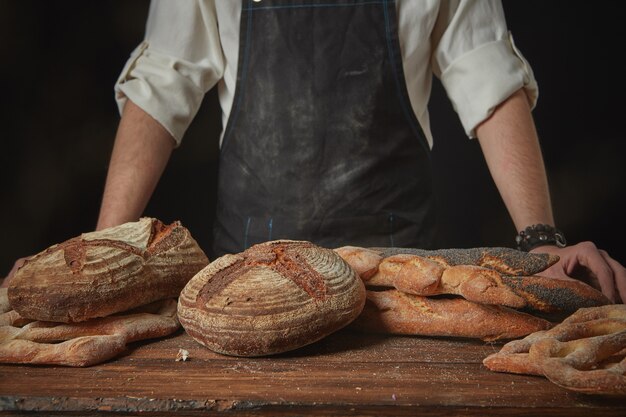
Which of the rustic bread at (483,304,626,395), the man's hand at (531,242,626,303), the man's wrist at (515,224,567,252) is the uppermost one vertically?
the rustic bread at (483,304,626,395)

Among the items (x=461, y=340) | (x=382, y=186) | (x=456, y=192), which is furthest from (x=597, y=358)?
(x=456, y=192)

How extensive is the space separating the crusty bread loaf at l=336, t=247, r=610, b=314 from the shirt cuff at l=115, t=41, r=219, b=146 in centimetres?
75

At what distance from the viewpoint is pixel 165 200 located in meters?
1.92

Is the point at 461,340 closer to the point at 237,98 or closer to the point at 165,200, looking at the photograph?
the point at 237,98

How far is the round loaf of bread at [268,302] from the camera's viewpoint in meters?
0.84

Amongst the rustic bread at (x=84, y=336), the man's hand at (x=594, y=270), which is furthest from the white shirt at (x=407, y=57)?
the rustic bread at (x=84, y=336)

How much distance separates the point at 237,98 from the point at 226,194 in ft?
0.80

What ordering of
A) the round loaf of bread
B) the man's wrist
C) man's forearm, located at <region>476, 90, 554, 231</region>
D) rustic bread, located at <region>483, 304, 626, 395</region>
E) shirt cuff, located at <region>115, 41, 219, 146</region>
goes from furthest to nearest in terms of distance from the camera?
1. shirt cuff, located at <region>115, 41, 219, 146</region>
2. man's forearm, located at <region>476, 90, 554, 231</region>
3. the man's wrist
4. the round loaf of bread
5. rustic bread, located at <region>483, 304, 626, 395</region>

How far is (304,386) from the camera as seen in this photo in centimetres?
76

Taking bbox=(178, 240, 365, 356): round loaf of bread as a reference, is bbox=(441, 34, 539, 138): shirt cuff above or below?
above

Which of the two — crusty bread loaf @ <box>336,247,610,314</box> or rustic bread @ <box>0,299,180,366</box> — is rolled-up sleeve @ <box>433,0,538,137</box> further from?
rustic bread @ <box>0,299,180,366</box>

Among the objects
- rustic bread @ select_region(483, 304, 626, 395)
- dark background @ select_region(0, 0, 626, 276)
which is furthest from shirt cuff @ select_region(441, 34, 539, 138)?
rustic bread @ select_region(483, 304, 626, 395)

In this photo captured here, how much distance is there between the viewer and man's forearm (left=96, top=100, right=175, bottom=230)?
1506mm

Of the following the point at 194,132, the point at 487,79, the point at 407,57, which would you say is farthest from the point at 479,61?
the point at 194,132
